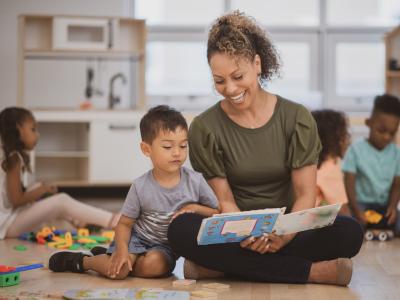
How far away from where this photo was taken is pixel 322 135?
3.71 m

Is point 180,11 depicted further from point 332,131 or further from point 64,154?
point 332,131

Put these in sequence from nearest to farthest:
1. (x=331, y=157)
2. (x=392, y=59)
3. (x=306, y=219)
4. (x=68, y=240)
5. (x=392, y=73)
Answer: (x=306, y=219), (x=68, y=240), (x=331, y=157), (x=392, y=73), (x=392, y=59)

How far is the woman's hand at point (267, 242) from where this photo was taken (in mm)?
2297

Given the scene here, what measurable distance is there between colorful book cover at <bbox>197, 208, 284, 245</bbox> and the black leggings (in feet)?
0.27

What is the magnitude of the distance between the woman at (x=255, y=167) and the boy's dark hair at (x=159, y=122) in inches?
3.8

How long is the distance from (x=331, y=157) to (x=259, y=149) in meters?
1.23

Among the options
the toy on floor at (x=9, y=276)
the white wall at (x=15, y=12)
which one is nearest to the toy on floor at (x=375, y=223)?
the toy on floor at (x=9, y=276)

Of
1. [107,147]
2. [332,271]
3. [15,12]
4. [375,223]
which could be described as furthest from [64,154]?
[332,271]

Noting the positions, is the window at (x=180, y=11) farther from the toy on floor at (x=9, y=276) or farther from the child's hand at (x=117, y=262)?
the toy on floor at (x=9, y=276)

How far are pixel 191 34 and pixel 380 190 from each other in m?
3.24

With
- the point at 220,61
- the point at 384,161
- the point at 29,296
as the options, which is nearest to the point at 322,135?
the point at 384,161

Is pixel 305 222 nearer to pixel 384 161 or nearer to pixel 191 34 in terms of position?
pixel 384 161

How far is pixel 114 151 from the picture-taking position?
19.4 ft

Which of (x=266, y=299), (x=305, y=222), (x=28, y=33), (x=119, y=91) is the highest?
(x=28, y=33)
